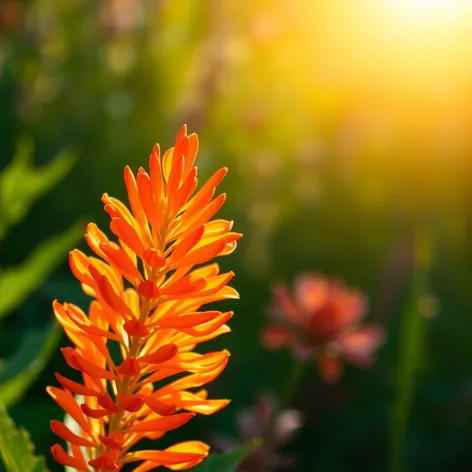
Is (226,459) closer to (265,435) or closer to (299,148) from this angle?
(265,435)

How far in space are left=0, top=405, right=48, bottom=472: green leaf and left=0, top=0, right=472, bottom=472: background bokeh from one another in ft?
2.00

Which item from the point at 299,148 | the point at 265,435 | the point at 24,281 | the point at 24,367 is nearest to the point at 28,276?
the point at 24,281

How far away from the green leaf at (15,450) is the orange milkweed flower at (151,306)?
26mm

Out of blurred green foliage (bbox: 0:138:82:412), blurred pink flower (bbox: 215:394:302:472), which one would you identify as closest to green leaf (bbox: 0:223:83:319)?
blurred green foliage (bbox: 0:138:82:412)

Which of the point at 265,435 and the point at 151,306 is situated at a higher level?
the point at 151,306

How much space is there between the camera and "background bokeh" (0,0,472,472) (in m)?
1.30

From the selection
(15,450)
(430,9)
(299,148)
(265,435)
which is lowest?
(265,435)

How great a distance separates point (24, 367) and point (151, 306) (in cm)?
23

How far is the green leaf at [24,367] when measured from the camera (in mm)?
545

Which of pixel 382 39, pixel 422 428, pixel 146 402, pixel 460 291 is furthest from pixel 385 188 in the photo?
pixel 146 402

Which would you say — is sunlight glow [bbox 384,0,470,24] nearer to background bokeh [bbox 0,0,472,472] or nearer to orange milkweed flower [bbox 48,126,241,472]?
background bokeh [bbox 0,0,472,472]

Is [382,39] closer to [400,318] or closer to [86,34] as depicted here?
[86,34]

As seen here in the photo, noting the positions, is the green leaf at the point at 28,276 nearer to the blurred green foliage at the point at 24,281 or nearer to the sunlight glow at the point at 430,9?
the blurred green foliage at the point at 24,281

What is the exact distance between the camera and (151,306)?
379 millimetres
